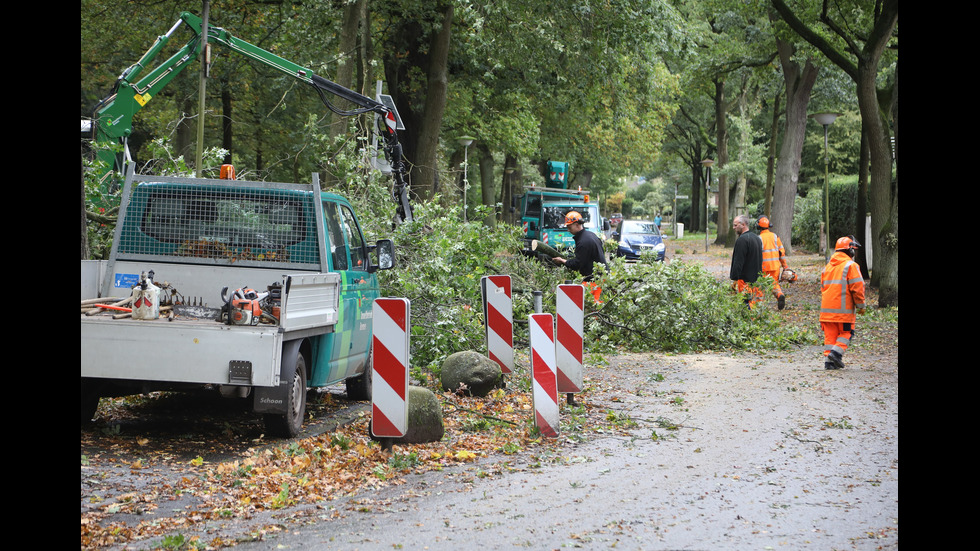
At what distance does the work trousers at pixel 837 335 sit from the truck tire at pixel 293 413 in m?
7.14

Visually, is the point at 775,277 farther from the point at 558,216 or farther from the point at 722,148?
the point at 722,148

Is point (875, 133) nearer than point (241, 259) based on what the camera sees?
No

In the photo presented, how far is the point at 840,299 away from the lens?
12.1 metres

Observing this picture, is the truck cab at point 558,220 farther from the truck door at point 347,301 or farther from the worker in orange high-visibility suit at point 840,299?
the truck door at point 347,301

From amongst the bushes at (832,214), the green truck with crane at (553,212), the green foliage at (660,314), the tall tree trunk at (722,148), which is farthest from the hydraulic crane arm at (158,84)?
the tall tree trunk at (722,148)

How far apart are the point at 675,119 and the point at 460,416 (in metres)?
54.7

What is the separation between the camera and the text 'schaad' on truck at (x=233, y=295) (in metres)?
7.18

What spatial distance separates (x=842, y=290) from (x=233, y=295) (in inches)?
308

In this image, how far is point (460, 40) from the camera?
80.8 ft

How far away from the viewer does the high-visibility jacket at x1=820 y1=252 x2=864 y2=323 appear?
11953 mm

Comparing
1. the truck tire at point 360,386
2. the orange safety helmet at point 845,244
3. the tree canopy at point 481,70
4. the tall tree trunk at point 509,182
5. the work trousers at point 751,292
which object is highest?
the tree canopy at point 481,70

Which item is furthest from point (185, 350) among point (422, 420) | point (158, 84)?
point (158, 84)
